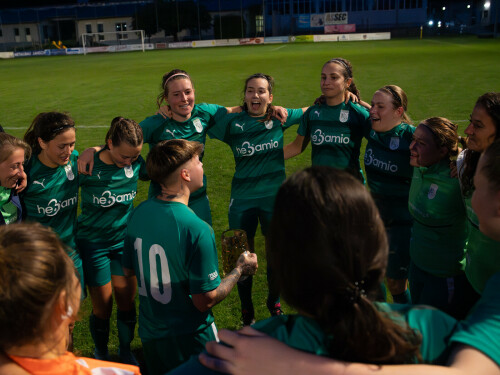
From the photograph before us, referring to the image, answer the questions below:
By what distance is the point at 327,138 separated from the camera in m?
4.38

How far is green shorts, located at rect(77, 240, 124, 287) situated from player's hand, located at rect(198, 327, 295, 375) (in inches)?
97.4

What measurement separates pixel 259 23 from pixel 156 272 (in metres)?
68.9

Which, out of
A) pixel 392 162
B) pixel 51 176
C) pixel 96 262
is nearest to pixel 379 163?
pixel 392 162

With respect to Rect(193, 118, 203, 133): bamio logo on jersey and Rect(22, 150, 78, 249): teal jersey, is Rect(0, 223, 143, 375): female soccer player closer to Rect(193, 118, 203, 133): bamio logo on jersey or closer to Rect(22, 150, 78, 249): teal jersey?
Rect(22, 150, 78, 249): teal jersey

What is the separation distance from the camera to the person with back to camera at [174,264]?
234 centimetres

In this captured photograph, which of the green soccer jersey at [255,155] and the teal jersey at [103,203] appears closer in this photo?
the teal jersey at [103,203]

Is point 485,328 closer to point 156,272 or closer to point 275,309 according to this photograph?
point 156,272

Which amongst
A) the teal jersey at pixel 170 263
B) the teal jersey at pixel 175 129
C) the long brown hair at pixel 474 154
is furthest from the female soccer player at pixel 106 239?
the long brown hair at pixel 474 154

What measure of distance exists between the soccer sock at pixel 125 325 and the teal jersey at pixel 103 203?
1.91 feet

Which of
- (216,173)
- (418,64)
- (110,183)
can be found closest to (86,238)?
(110,183)

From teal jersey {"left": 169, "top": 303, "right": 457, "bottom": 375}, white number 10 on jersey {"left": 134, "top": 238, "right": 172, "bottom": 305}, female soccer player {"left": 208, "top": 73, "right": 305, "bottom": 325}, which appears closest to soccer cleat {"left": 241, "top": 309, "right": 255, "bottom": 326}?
female soccer player {"left": 208, "top": 73, "right": 305, "bottom": 325}

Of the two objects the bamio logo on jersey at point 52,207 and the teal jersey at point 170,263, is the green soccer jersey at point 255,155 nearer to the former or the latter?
the bamio logo on jersey at point 52,207

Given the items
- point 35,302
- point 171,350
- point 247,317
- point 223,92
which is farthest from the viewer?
point 223,92

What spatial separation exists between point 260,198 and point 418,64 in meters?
22.1
